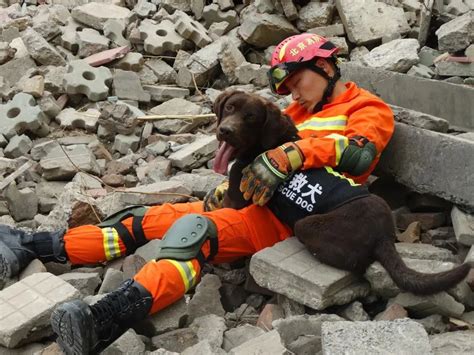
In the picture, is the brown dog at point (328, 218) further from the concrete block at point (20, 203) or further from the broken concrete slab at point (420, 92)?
the concrete block at point (20, 203)

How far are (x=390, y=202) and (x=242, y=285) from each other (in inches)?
53.0

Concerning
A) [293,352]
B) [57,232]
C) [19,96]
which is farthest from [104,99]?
[293,352]

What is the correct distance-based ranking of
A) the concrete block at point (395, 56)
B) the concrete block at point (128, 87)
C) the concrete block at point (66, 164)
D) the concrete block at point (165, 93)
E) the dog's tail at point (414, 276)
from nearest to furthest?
A: the dog's tail at point (414, 276) → the concrete block at point (66, 164) → the concrete block at point (395, 56) → the concrete block at point (128, 87) → the concrete block at point (165, 93)

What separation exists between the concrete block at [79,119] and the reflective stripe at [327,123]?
319 centimetres

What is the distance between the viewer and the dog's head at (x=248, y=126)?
13.5ft

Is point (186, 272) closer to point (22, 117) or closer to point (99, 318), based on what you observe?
point (99, 318)

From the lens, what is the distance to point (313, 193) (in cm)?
404

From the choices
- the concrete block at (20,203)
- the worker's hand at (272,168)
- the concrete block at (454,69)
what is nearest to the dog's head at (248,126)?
the worker's hand at (272,168)

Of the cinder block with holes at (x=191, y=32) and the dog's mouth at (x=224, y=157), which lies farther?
the cinder block with holes at (x=191, y=32)

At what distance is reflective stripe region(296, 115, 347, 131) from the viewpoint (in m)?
4.45

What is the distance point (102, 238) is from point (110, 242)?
2.2 inches

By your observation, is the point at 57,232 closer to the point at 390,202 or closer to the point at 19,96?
the point at 390,202

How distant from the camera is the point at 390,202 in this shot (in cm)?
510

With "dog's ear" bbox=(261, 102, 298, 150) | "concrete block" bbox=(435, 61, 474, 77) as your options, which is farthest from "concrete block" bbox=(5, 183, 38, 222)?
"concrete block" bbox=(435, 61, 474, 77)
